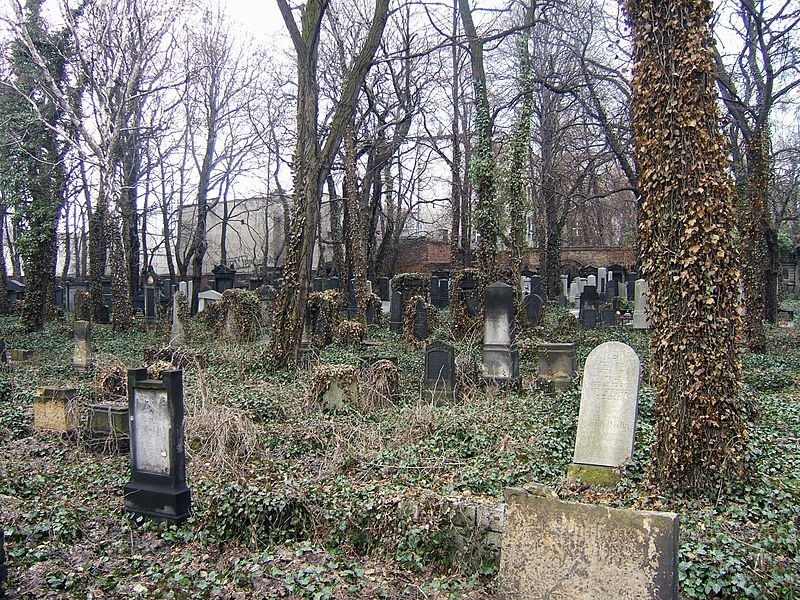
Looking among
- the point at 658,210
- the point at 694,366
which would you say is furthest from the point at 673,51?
the point at 694,366

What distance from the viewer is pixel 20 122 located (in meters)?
19.3

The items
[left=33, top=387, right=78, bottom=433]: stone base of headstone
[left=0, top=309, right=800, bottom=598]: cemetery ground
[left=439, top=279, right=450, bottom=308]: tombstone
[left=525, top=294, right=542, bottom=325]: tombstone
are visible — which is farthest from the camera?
[left=439, top=279, right=450, bottom=308]: tombstone

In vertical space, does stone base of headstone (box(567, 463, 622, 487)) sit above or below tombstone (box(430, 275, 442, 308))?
below

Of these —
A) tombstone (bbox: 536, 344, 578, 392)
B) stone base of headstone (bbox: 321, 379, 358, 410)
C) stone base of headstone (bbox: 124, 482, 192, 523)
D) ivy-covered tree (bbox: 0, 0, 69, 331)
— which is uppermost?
ivy-covered tree (bbox: 0, 0, 69, 331)

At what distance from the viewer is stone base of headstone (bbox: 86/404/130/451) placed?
8.10m

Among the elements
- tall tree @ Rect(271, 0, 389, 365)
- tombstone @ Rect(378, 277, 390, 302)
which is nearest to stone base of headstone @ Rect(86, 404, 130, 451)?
tall tree @ Rect(271, 0, 389, 365)

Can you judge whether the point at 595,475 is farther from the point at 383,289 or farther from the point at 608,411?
the point at 383,289

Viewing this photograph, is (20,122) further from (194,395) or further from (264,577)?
(264,577)

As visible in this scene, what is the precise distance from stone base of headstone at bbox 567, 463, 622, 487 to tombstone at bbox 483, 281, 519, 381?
15.9 ft

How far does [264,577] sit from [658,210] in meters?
4.37

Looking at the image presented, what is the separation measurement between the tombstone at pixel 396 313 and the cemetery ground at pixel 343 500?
30.6 ft

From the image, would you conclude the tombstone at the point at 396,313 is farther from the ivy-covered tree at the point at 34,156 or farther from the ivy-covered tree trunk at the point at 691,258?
the ivy-covered tree trunk at the point at 691,258

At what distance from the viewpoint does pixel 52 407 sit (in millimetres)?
8781

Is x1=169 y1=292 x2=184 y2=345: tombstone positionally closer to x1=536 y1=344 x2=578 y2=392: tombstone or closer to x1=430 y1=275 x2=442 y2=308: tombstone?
x1=536 y1=344 x2=578 y2=392: tombstone
